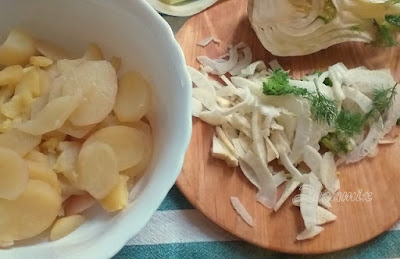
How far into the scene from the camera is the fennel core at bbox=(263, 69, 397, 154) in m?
1.28

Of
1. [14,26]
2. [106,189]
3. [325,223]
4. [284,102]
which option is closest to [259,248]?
[325,223]

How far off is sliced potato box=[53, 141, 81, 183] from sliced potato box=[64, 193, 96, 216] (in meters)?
0.04

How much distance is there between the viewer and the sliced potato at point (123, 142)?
944 mm

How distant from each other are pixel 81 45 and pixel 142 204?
0.34 meters

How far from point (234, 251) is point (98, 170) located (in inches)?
16.3

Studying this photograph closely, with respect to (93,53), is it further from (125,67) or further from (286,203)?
(286,203)

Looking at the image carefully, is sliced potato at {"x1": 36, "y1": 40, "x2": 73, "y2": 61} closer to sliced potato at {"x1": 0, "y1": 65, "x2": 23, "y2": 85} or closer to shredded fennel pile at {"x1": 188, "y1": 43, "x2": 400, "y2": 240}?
sliced potato at {"x1": 0, "y1": 65, "x2": 23, "y2": 85}

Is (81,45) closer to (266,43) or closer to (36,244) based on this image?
(36,244)

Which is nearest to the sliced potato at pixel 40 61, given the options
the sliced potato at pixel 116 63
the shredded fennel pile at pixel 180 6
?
the sliced potato at pixel 116 63

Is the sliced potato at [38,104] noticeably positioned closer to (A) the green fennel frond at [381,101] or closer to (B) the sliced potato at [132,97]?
(B) the sliced potato at [132,97]

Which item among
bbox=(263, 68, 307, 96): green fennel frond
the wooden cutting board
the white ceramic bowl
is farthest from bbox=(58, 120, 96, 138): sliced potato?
bbox=(263, 68, 307, 96): green fennel frond

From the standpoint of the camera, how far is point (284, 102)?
130 cm

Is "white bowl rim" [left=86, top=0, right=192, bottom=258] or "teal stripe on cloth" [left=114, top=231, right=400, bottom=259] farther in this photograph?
"teal stripe on cloth" [left=114, top=231, right=400, bottom=259]

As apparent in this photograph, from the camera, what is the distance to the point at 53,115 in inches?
36.8
